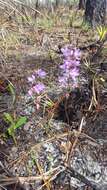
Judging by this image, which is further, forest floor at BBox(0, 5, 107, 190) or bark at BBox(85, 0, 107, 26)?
bark at BBox(85, 0, 107, 26)

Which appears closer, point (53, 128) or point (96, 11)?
point (53, 128)

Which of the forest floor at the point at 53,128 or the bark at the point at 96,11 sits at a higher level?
the bark at the point at 96,11

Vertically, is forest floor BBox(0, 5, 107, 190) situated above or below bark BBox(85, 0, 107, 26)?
below

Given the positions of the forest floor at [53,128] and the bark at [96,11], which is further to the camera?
the bark at [96,11]

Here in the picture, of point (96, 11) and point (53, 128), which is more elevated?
point (96, 11)
